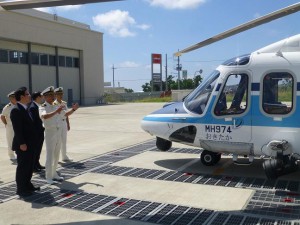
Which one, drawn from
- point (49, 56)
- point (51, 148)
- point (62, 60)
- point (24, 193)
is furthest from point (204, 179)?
point (62, 60)

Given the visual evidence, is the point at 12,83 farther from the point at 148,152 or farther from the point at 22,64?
the point at 148,152

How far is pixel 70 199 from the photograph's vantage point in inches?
243

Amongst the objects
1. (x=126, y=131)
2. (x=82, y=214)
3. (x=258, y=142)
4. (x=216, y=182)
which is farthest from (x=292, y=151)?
(x=126, y=131)

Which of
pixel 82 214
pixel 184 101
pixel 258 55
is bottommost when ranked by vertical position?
pixel 82 214

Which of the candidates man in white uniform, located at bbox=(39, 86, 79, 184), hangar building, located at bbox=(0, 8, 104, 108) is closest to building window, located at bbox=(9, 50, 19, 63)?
hangar building, located at bbox=(0, 8, 104, 108)

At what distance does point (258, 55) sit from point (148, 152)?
4308 millimetres

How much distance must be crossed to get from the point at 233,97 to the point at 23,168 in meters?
4.04

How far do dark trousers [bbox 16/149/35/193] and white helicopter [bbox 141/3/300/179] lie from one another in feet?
9.63

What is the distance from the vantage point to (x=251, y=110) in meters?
7.22

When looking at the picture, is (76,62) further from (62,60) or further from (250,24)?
(250,24)

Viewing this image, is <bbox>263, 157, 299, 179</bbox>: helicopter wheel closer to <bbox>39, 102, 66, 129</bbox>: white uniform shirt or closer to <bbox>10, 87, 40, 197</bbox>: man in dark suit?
<bbox>39, 102, 66, 129</bbox>: white uniform shirt

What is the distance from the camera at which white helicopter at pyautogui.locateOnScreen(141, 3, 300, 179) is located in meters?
6.89

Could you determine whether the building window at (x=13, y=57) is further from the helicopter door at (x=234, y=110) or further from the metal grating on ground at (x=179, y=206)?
the helicopter door at (x=234, y=110)

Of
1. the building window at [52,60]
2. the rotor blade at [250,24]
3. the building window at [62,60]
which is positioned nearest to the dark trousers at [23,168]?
the rotor blade at [250,24]
